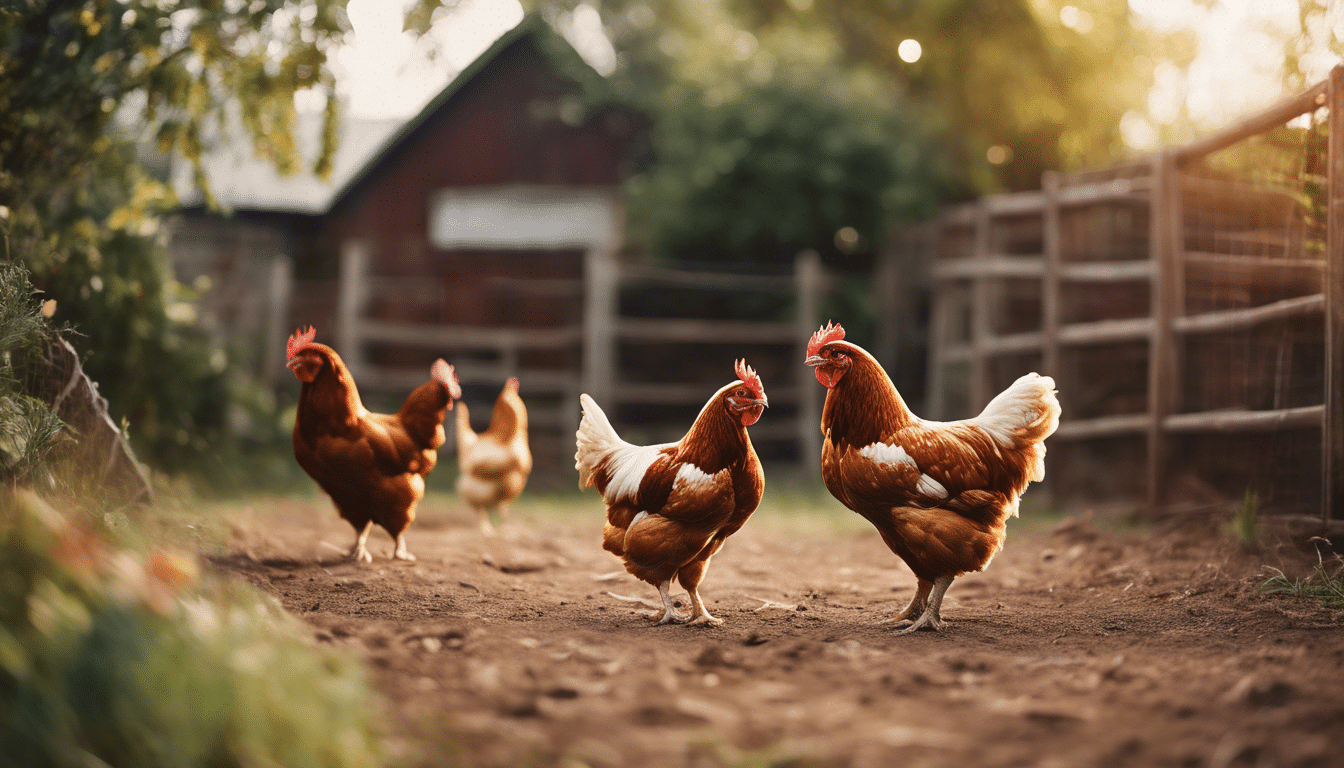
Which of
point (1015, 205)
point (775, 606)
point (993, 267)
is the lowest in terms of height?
point (775, 606)

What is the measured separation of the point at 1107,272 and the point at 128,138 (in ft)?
23.1

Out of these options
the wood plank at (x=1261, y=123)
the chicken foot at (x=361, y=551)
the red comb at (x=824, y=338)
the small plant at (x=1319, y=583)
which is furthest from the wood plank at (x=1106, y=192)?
the chicken foot at (x=361, y=551)

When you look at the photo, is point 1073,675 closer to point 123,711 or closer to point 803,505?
point 123,711

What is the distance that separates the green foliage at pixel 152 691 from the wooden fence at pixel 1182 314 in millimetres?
4456

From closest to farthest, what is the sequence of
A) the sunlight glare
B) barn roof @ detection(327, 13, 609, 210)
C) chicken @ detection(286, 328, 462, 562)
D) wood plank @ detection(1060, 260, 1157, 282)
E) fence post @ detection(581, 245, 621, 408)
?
1. chicken @ detection(286, 328, 462, 562)
2. wood plank @ detection(1060, 260, 1157, 282)
3. fence post @ detection(581, 245, 621, 408)
4. barn roof @ detection(327, 13, 609, 210)
5. the sunlight glare

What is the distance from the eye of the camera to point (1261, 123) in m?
4.89

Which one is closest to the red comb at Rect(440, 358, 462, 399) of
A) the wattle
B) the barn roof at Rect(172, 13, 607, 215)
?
the wattle

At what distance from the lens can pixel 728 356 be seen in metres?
10.5

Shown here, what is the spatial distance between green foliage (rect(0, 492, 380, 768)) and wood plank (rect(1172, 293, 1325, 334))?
4752mm

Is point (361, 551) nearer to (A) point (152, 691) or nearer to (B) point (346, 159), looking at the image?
(A) point (152, 691)

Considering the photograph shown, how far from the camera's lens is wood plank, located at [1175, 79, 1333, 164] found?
4.44 metres

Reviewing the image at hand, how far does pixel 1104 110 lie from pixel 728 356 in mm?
5919

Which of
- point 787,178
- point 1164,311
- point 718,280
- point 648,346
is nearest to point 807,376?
point 718,280

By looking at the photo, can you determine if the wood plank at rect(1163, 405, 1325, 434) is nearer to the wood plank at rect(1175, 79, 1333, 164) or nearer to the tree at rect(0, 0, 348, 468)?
the wood plank at rect(1175, 79, 1333, 164)
